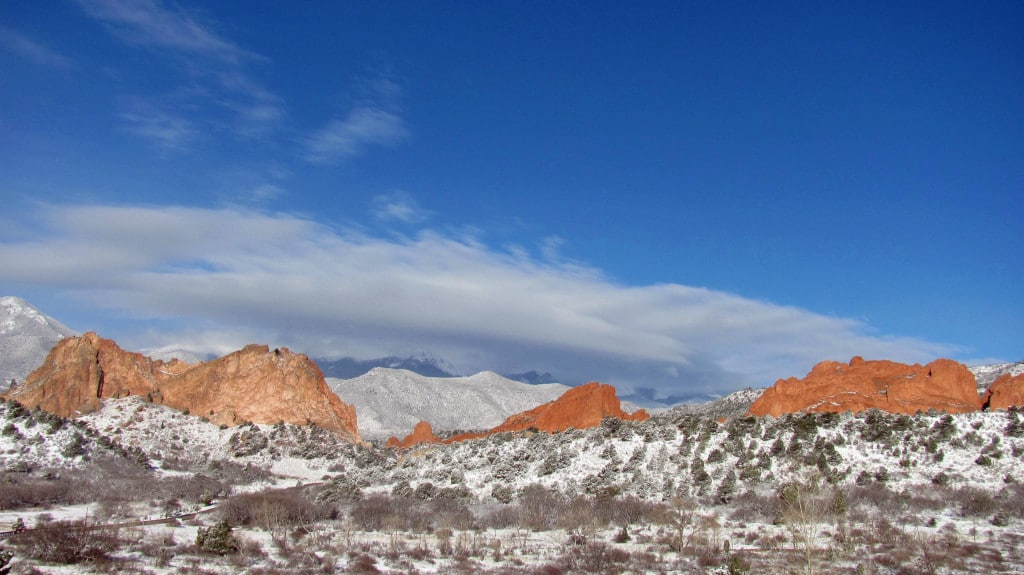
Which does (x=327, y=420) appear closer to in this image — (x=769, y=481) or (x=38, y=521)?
(x=38, y=521)

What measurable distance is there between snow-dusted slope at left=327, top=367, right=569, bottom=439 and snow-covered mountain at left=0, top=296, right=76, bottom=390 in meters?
58.2

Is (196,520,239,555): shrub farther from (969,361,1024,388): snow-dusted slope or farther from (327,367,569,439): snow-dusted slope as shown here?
(327,367,569,439): snow-dusted slope

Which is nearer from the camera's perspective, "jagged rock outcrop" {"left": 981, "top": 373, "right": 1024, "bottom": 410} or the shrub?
the shrub

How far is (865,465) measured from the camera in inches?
1508

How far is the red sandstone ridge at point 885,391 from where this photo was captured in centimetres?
5050

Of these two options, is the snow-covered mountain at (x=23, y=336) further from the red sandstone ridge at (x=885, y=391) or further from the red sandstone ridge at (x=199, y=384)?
the red sandstone ridge at (x=885, y=391)

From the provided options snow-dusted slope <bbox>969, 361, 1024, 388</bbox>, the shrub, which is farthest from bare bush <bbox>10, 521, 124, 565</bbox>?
snow-dusted slope <bbox>969, 361, 1024, 388</bbox>

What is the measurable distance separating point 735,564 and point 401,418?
110 metres

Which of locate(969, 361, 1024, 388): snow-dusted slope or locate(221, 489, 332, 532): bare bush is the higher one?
locate(969, 361, 1024, 388): snow-dusted slope

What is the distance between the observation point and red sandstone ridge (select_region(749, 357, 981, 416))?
50.5m

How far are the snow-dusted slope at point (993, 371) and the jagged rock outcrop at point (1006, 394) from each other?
26.1 metres

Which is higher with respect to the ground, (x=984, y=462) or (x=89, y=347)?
(x=89, y=347)

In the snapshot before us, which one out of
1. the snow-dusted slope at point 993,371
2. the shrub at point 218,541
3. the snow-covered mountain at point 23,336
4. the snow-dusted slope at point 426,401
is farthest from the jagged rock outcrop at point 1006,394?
the snow-covered mountain at point 23,336

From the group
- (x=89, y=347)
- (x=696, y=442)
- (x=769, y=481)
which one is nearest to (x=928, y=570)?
(x=769, y=481)
